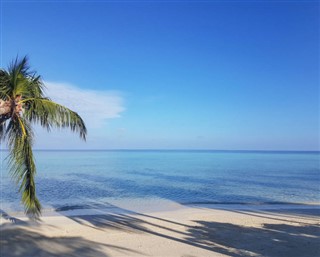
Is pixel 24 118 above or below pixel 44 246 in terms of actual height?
above

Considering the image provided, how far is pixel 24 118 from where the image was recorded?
6.38m

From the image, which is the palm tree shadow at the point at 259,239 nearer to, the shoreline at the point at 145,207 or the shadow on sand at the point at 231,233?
the shadow on sand at the point at 231,233

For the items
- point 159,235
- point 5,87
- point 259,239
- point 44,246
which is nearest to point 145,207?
point 159,235

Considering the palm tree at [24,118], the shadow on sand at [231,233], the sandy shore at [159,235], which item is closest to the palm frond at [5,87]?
the palm tree at [24,118]

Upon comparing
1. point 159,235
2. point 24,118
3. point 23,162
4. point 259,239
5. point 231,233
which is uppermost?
point 24,118

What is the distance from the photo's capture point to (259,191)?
27750mm

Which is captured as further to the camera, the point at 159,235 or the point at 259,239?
the point at 159,235

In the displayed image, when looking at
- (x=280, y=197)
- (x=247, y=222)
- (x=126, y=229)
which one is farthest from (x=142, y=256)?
(x=280, y=197)

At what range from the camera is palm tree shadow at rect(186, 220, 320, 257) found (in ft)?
29.8

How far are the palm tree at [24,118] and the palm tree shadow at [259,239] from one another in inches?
231

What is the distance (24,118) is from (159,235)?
7077mm

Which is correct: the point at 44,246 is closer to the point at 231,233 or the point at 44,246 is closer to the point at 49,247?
the point at 49,247

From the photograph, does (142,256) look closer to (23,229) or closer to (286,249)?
(286,249)

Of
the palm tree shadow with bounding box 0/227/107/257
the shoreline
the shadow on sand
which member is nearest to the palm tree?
the palm tree shadow with bounding box 0/227/107/257
